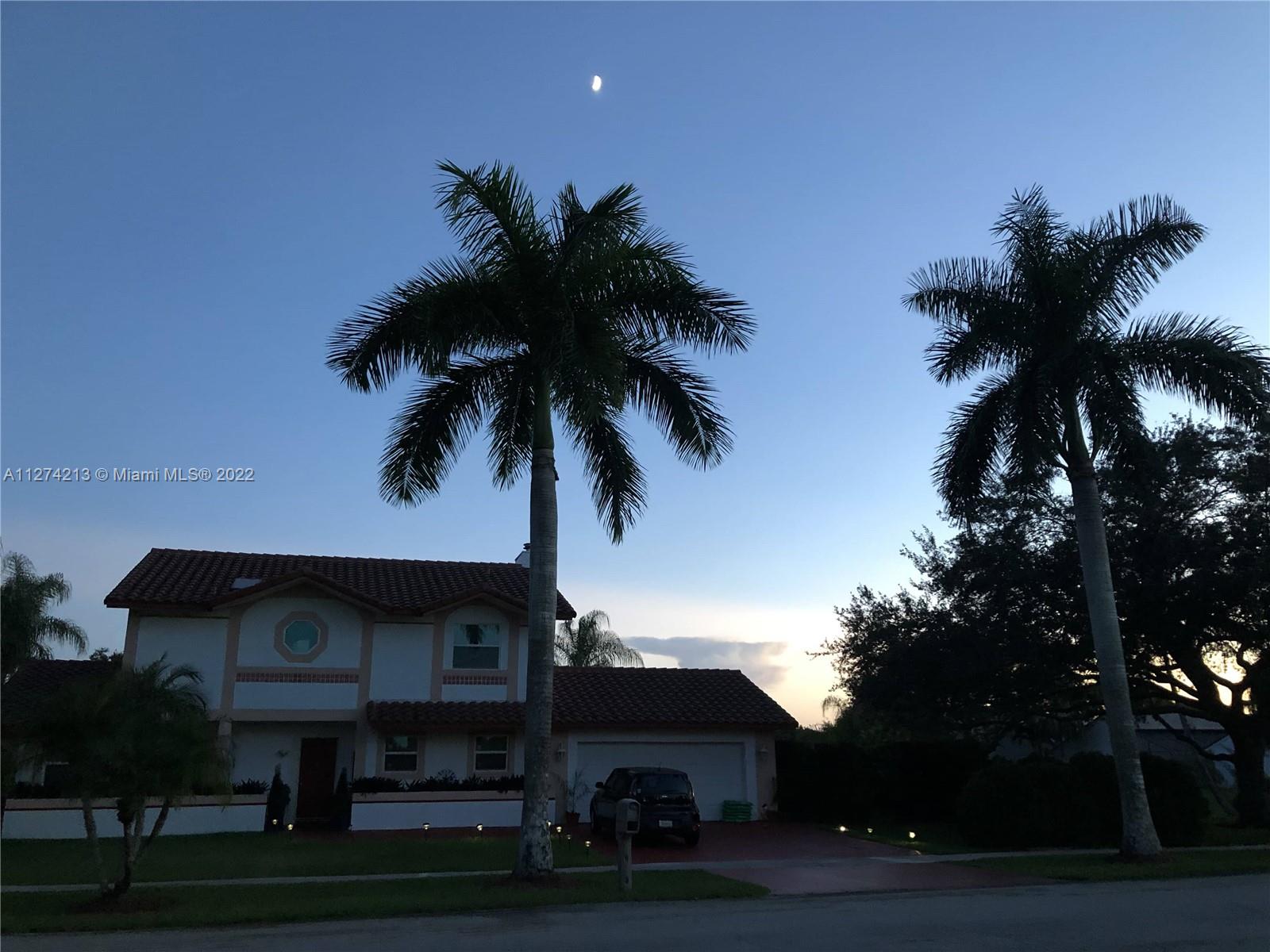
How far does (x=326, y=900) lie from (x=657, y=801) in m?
8.95

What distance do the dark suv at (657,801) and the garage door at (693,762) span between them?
4.32 m

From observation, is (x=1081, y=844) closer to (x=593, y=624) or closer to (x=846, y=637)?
(x=846, y=637)

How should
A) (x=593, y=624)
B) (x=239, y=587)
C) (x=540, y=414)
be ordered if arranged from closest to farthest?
(x=540, y=414) → (x=239, y=587) → (x=593, y=624)

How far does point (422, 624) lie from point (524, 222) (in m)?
14.0

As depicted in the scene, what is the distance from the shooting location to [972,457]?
764 inches

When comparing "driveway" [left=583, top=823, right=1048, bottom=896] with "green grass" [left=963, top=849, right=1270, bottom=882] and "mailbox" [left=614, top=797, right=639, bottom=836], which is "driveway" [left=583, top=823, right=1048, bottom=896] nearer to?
"green grass" [left=963, top=849, right=1270, bottom=882]

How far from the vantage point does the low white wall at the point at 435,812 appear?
74.2ft

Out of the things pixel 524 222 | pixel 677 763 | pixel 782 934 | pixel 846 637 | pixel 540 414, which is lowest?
pixel 782 934

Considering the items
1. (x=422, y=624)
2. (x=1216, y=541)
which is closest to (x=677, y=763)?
(x=422, y=624)

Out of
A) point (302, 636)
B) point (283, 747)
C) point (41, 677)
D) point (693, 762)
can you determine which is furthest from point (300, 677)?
point (693, 762)

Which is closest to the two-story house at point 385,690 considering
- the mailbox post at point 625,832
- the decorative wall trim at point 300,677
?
the decorative wall trim at point 300,677

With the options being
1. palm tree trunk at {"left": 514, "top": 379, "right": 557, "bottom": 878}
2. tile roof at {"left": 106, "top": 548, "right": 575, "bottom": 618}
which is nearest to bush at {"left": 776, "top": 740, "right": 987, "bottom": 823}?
tile roof at {"left": 106, "top": 548, "right": 575, "bottom": 618}

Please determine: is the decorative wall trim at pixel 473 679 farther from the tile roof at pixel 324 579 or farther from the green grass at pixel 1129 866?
the green grass at pixel 1129 866

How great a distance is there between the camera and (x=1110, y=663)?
1755 cm
